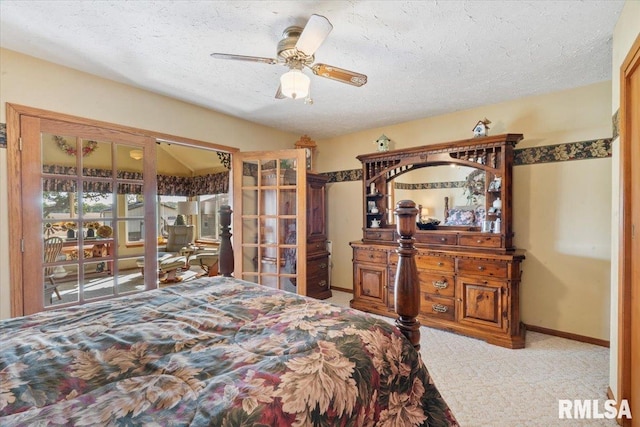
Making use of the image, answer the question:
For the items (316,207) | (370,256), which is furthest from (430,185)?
(316,207)

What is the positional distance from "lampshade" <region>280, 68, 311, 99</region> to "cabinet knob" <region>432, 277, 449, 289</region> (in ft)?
7.49

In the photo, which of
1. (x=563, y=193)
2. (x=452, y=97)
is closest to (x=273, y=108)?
(x=452, y=97)

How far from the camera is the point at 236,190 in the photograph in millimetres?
3582

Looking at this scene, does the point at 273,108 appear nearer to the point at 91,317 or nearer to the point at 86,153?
the point at 86,153

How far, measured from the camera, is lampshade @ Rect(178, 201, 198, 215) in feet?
21.5

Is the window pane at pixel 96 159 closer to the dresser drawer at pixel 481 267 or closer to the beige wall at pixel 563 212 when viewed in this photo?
the dresser drawer at pixel 481 267

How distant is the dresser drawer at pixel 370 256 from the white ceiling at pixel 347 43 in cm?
176

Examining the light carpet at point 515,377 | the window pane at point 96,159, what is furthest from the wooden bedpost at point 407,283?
the window pane at point 96,159

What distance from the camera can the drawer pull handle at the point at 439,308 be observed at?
2.93 metres

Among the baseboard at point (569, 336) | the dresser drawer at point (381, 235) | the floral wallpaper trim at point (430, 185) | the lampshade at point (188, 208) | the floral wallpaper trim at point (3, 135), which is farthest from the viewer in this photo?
the lampshade at point (188, 208)

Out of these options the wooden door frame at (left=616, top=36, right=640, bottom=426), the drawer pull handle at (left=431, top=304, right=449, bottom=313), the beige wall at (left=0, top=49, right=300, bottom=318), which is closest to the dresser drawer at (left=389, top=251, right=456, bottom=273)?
the drawer pull handle at (left=431, top=304, right=449, bottom=313)

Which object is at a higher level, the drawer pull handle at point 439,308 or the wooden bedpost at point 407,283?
the wooden bedpost at point 407,283

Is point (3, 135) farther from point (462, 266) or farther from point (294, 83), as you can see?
point (462, 266)

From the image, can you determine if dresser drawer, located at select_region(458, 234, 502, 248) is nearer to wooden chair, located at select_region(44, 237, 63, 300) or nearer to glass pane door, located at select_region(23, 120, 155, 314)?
glass pane door, located at select_region(23, 120, 155, 314)
